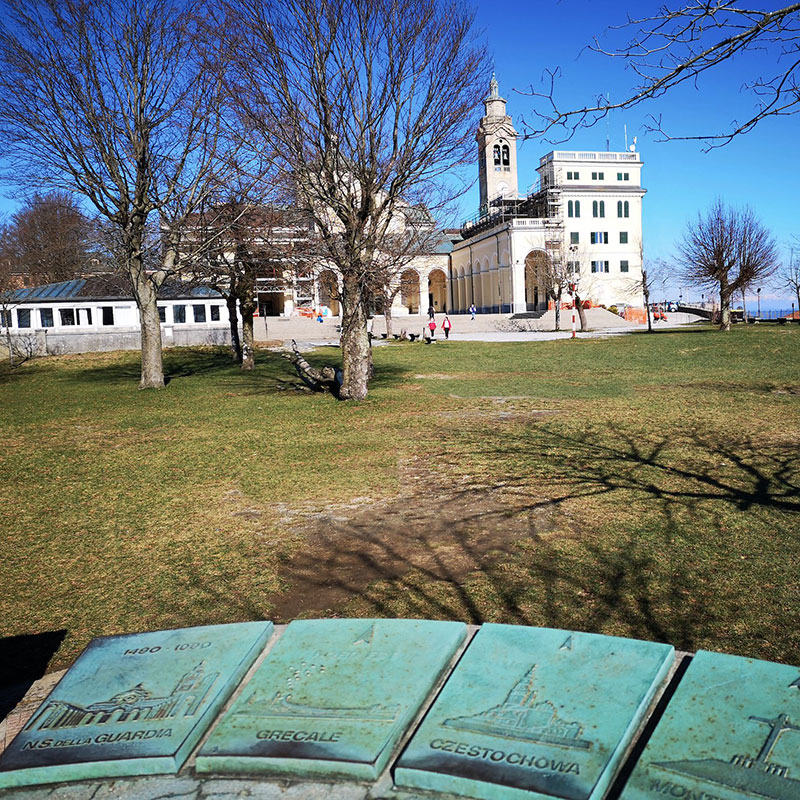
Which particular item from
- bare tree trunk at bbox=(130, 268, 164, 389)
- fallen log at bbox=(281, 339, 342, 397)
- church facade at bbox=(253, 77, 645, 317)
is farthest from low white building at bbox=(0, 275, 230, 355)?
church facade at bbox=(253, 77, 645, 317)

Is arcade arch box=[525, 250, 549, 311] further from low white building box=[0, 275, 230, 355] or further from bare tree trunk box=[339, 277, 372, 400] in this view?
bare tree trunk box=[339, 277, 372, 400]

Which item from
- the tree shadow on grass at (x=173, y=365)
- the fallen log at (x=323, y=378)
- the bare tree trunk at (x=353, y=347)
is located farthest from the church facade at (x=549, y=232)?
the bare tree trunk at (x=353, y=347)

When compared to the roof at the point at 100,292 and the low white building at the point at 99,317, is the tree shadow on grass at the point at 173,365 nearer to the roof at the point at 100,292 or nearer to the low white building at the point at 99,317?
the low white building at the point at 99,317

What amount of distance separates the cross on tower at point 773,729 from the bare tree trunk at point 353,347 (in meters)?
14.7

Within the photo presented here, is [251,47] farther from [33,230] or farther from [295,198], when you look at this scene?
[33,230]

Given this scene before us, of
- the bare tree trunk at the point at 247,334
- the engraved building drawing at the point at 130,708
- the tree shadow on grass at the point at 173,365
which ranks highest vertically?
the bare tree trunk at the point at 247,334

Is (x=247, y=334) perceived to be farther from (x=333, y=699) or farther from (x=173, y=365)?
(x=333, y=699)

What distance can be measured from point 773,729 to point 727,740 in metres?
0.13

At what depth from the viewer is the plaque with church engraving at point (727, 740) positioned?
5.61 feet

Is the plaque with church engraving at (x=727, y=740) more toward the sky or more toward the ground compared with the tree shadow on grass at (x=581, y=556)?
more toward the sky

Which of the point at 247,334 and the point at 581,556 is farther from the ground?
the point at 247,334

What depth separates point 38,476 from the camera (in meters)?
9.62

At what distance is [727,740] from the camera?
1.86 meters

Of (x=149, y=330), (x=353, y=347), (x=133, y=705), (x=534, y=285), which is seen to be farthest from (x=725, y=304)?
(x=133, y=705)
